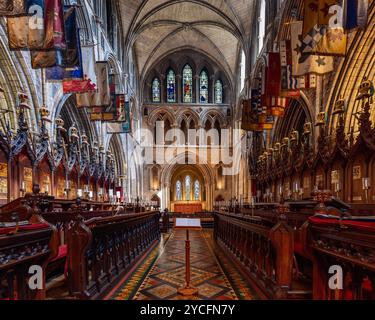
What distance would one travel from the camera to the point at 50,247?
2.94m

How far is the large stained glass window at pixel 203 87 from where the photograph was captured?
29172mm

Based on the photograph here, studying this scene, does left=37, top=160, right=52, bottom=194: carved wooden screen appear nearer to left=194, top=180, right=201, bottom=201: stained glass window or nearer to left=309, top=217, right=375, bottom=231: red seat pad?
left=309, top=217, right=375, bottom=231: red seat pad

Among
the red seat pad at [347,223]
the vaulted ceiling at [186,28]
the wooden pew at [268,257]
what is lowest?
the wooden pew at [268,257]

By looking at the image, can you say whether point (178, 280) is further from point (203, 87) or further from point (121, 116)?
point (203, 87)

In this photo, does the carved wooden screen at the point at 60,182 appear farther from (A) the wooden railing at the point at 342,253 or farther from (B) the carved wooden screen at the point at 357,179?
(B) the carved wooden screen at the point at 357,179

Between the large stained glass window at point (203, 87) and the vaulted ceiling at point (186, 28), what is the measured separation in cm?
202

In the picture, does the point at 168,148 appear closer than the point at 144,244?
No

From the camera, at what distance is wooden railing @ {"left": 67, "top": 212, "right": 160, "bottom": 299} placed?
366 centimetres

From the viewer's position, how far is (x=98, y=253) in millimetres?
4461

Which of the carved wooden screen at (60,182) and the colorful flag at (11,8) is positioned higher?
the colorful flag at (11,8)

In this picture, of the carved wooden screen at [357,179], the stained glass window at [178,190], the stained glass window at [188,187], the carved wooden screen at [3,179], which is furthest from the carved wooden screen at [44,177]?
the stained glass window at [188,187]

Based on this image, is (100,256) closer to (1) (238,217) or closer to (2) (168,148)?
(1) (238,217)
